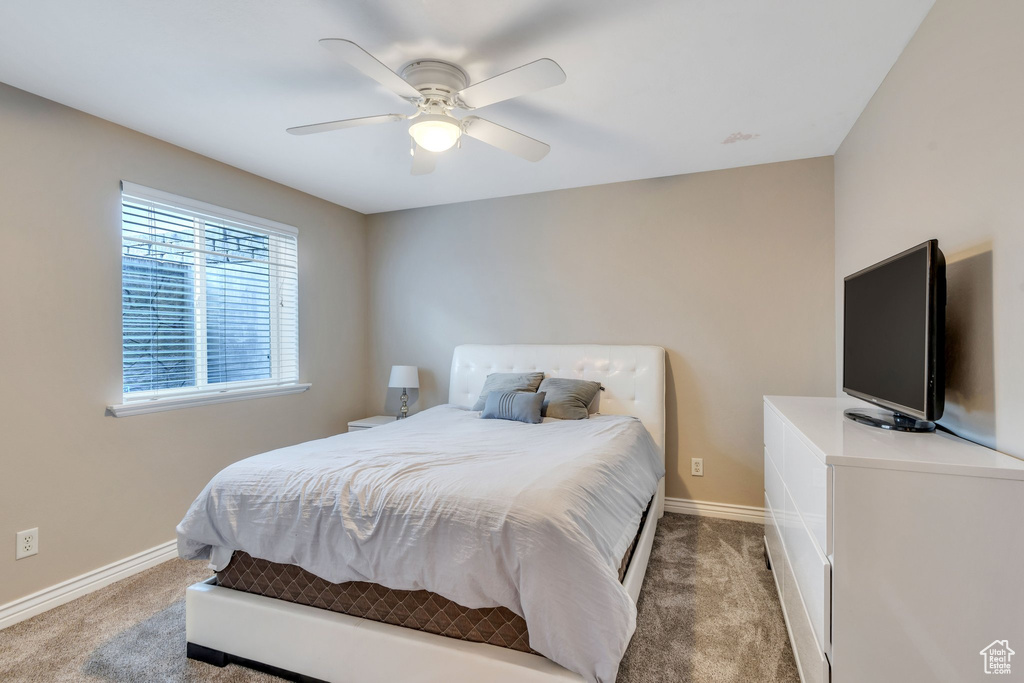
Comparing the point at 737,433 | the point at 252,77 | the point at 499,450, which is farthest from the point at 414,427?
the point at 737,433

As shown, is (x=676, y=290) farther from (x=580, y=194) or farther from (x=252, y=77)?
(x=252, y=77)

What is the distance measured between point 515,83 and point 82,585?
3.08m

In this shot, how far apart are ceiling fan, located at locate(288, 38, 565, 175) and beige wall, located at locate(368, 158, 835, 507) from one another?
1.48m

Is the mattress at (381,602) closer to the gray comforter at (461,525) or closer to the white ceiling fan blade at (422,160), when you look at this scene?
Result: the gray comforter at (461,525)

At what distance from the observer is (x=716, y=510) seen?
11.2 ft

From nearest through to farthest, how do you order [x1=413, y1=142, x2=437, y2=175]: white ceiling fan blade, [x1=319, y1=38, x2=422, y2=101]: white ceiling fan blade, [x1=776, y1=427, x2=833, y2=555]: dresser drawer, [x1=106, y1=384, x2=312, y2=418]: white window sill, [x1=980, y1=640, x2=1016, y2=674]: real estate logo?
[x1=980, y1=640, x2=1016, y2=674]: real estate logo → [x1=776, y1=427, x2=833, y2=555]: dresser drawer → [x1=319, y1=38, x2=422, y2=101]: white ceiling fan blade → [x1=413, y1=142, x2=437, y2=175]: white ceiling fan blade → [x1=106, y1=384, x2=312, y2=418]: white window sill

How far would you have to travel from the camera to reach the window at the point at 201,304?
274 cm

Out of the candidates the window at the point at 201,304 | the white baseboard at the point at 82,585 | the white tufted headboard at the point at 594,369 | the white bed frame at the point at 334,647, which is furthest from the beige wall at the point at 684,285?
the white baseboard at the point at 82,585

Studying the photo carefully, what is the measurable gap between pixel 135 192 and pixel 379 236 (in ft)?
6.52

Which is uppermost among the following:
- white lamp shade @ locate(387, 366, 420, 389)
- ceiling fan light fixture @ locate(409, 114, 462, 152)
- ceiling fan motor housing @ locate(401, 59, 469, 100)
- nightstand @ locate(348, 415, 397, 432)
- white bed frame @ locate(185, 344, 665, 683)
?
ceiling fan motor housing @ locate(401, 59, 469, 100)

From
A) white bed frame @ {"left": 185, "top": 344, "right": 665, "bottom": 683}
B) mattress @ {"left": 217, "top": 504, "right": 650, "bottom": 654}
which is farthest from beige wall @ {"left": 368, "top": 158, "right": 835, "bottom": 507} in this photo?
mattress @ {"left": 217, "top": 504, "right": 650, "bottom": 654}

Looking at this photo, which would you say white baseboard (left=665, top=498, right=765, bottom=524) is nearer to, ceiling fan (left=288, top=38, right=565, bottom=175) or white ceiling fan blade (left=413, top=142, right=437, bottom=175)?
ceiling fan (left=288, top=38, right=565, bottom=175)

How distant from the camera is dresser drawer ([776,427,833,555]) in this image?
4.39ft

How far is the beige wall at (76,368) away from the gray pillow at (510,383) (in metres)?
1.65
